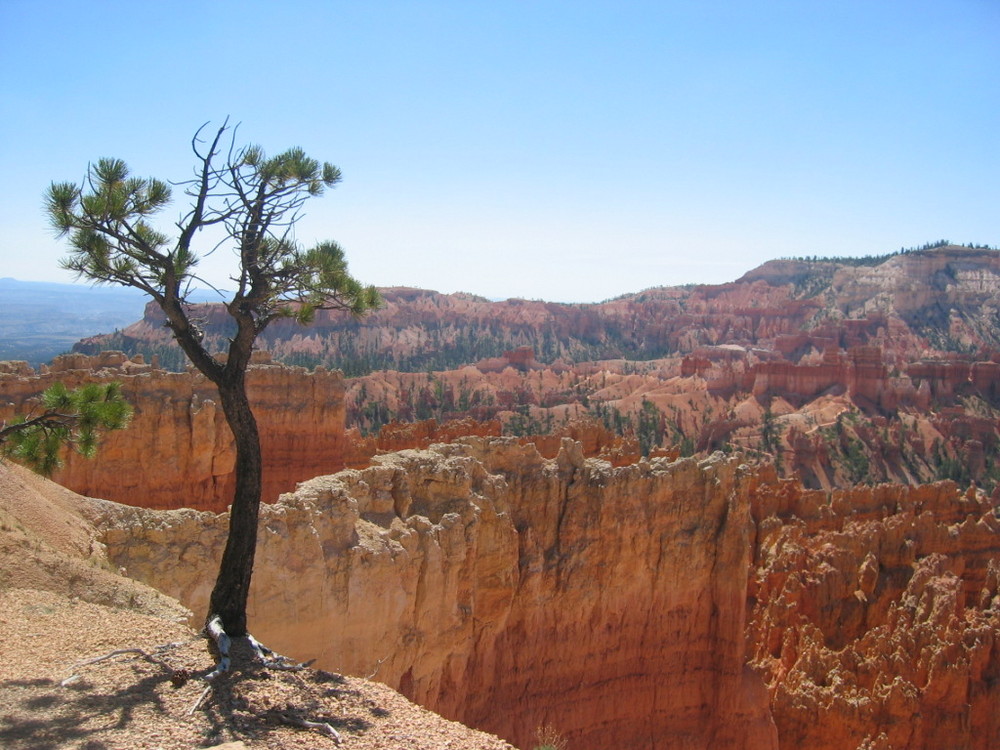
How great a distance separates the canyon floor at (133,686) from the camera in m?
6.13

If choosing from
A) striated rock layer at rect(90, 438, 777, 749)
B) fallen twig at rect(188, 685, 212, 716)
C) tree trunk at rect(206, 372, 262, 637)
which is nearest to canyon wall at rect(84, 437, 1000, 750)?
striated rock layer at rect(90, 438, 777, 749)

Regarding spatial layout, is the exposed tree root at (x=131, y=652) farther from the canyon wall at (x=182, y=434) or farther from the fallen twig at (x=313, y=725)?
the canyon wall at (x=182, y=434)

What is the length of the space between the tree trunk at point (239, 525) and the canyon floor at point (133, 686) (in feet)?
1.20

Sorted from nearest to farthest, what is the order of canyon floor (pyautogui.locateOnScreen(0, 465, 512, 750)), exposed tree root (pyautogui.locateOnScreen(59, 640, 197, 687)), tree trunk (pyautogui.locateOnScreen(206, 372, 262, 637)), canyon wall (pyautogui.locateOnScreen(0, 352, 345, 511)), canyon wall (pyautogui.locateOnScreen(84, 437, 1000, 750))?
canyon floor (pyautogui.locateOnScreen(0, 465, 512, 750)) → exposed tree root (pyautogui.locateOnScreen(59, 640, 197, 687)) → tree trunk (pyautogui.locateOnScreen(206, 372, 262, 637)) → canyon wall (pyautogui.locateOnScreen(84, 437, 1000, 750)) → canyon wall (pyautogui.locateOnScreen(0, 352, 345, 511))

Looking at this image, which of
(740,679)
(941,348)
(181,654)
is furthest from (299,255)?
(941,348)

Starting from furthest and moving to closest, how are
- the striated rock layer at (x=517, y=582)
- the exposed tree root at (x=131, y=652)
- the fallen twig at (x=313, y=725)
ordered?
the striated rock layer at (x=517, y=582)
the exposed tree root at (x=131, y=652)
the fallen twig at (x=313, y=725)

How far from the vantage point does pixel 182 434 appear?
66.2 ft

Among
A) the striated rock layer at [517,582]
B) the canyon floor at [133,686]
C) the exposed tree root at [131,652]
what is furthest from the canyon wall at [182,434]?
the exposed tree root at [131,652]

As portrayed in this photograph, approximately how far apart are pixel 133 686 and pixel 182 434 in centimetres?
1418

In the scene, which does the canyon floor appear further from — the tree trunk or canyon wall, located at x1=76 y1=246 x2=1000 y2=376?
canyon wall, located at x1=76 y1=246 x2=1000 y2=376

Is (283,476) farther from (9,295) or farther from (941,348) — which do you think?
(9,295)

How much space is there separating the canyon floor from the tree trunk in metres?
0.37

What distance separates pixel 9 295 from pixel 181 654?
209 m

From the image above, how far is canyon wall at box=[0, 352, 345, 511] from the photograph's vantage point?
62.2 feet
